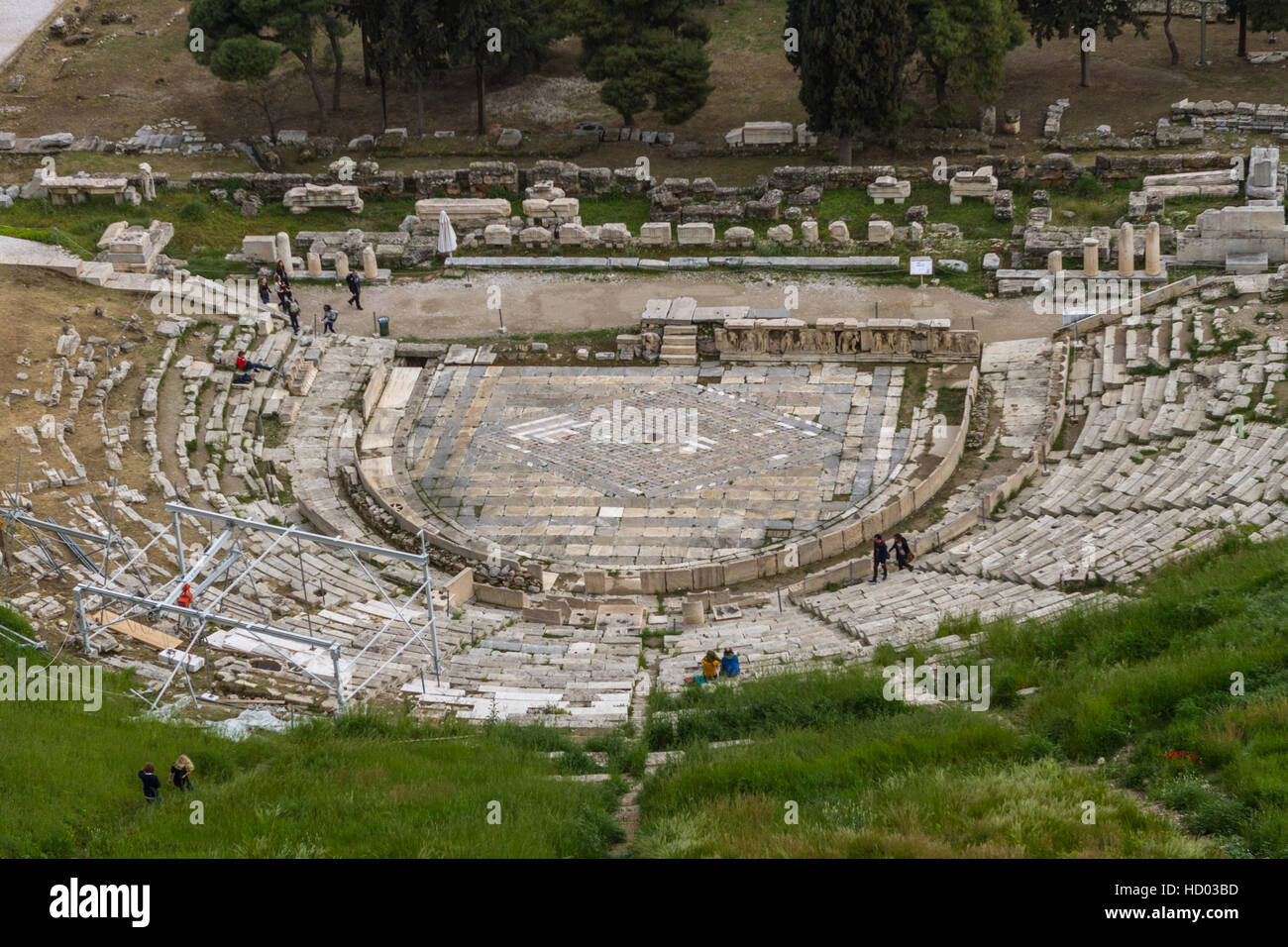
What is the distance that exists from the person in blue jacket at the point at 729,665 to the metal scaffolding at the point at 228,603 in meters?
4.33

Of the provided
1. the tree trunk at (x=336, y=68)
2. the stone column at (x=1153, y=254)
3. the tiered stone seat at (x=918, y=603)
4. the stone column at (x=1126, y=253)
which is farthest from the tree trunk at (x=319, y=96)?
the tiered stone seat at (x=918, y=603)

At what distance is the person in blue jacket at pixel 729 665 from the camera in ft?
87.7

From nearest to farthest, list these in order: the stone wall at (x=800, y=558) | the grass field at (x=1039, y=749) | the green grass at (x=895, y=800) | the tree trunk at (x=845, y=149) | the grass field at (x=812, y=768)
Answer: the green grass at (x=895, y=800), the grass field at (x=1039, y=749), the grass field at (x=812, y=768), the stone wall at (x=800, y=558), the tree trunk at (x=845, y=149)

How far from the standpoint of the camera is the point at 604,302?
41656 mm

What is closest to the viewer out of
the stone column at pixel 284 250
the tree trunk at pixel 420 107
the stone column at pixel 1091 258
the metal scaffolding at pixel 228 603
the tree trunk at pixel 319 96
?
the metal scaffolding at pixel 228 603

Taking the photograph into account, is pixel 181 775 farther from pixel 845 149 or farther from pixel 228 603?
pixel 845 149

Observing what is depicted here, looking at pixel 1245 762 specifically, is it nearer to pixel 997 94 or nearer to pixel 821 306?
pixel 821 306

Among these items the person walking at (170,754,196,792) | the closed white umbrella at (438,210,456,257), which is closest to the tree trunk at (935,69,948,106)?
the closed white umbrella at (438,210,456,257)

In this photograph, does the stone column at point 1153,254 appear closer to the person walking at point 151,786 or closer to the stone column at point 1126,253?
the stone column at point 1126,253

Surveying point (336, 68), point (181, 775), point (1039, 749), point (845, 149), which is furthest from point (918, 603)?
point (336, 68)

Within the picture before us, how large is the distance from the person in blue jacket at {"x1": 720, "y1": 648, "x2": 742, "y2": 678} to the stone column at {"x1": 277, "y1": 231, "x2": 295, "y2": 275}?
20451mm

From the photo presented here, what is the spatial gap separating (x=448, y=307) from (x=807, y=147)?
46.4ft

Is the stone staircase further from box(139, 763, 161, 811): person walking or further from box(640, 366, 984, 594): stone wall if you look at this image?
box(139, 763, 161, 811): person walking

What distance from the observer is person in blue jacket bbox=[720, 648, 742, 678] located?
26734 millimetres
